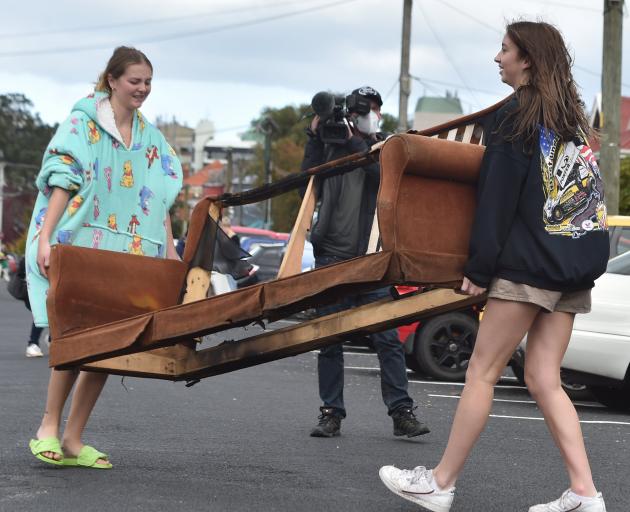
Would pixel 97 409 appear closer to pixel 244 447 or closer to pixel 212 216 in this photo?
pixel 244 447

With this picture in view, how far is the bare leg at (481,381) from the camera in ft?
17.0

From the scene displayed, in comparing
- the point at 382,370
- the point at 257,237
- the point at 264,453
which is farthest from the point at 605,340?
the point at 257,237

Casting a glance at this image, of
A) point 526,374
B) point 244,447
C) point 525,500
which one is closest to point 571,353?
point 244,447

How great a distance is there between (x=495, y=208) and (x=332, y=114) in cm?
316

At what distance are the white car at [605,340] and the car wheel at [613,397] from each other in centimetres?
28

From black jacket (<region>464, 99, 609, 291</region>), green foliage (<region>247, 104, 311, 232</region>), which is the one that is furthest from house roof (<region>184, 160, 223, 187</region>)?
black jacket (<region>464, 99, 609, 291</region>)

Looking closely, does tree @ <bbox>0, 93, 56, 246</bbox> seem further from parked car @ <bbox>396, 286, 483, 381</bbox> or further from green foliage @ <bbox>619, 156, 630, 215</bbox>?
parked car @ <bbox>396, 286, 483, 381</bbox>

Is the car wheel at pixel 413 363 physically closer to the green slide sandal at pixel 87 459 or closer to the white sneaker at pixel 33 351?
the white sneaker at pixel 33 351

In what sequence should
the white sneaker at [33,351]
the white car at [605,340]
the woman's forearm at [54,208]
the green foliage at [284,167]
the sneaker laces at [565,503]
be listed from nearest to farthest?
the sneaker laces at [565,503], the woman's forearm at [54,208], the white car at [605,340], the white sneaker at [33,351], the green foliage at [284,167]

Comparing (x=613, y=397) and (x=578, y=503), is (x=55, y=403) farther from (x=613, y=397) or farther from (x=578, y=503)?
(x=613, y=397)

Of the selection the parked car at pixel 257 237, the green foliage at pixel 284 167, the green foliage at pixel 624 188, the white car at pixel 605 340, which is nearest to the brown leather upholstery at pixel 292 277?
the white car at pixel 605 340

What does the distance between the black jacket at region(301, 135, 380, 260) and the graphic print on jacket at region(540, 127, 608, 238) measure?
278 cm

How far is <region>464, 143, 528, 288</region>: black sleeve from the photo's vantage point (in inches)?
197

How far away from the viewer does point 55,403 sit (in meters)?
6.38
